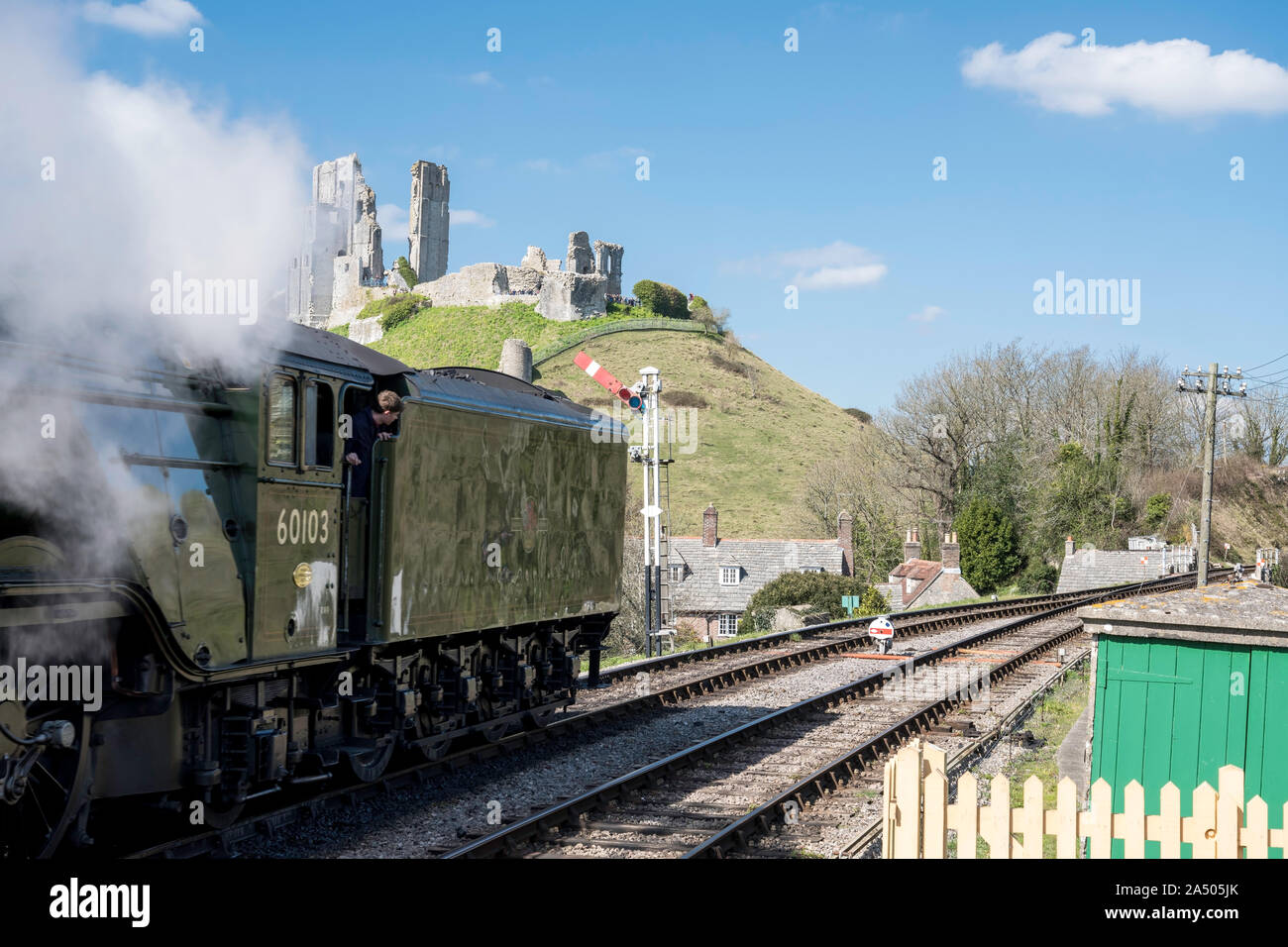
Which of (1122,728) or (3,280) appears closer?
(3,280)

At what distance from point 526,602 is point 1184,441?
234 feet

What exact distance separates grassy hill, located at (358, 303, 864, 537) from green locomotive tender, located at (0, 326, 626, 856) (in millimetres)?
57967

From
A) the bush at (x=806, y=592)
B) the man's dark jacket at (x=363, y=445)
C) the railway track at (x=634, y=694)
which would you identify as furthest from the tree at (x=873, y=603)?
the man's dark jacket at (x=363, y=445)

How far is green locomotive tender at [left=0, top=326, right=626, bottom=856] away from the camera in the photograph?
6.49m

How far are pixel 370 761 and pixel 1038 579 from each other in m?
50.4

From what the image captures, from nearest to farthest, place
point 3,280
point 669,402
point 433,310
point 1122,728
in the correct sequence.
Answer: point 3,280, point 1122,728, point 669,402, point 433,310

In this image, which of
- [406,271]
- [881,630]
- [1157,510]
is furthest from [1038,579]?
[406,271]

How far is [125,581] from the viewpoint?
675cm

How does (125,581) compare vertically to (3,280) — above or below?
below

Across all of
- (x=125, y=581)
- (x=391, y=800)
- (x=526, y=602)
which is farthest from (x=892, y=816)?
(x=526, y=602)

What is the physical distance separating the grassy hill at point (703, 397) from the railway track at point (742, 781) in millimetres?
52525

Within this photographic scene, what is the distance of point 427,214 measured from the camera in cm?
12644

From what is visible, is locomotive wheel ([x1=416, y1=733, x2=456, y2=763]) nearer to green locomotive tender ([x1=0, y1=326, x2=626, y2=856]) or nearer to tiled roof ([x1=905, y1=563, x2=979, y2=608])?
green locomotive tender ([x1=0, y1=326, x2=626, y2=856])
